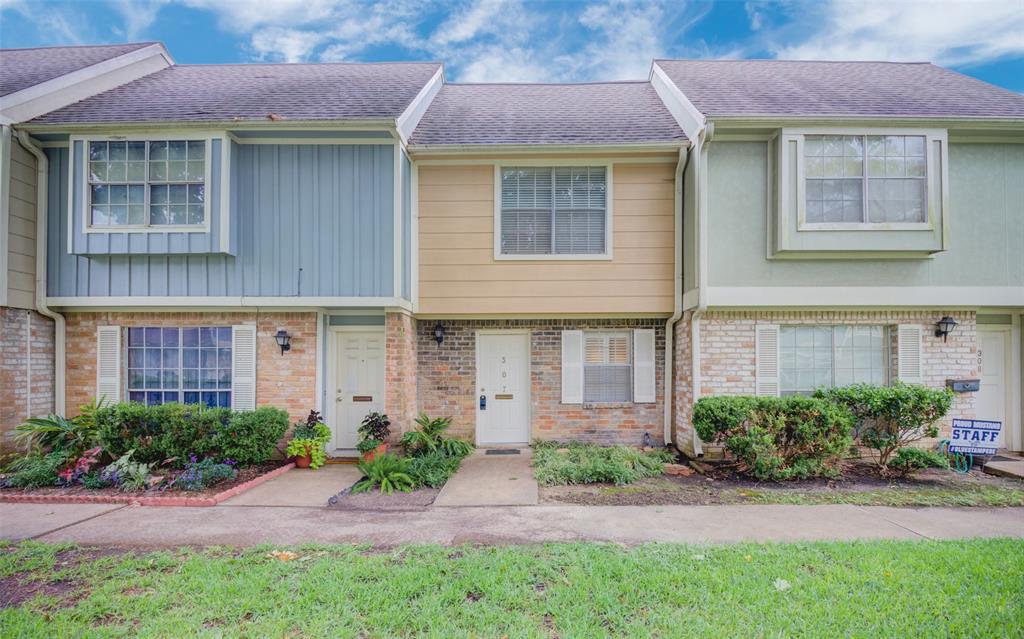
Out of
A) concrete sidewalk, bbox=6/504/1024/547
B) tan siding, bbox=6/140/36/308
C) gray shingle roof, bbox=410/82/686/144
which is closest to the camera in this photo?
concrete sidewalk, bbox=6/504/1024/547

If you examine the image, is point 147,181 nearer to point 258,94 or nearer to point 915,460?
point 258,94

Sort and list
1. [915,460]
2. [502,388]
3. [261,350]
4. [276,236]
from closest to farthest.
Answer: [915,460] → [276,236] → [261,350] → [502,388]

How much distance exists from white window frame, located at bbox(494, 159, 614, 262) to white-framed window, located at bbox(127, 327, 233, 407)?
15.0ft

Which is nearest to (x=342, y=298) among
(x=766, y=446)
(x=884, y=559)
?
(x=766, y=446)

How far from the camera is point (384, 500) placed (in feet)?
18.1

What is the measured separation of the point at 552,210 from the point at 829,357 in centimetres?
504

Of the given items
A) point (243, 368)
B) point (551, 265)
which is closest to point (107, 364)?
point (243, 368)

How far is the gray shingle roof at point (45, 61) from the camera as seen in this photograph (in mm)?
7445

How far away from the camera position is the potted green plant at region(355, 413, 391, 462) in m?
6.83

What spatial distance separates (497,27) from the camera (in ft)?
33.2

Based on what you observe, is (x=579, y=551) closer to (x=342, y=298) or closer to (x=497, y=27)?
(x=342, y=298)

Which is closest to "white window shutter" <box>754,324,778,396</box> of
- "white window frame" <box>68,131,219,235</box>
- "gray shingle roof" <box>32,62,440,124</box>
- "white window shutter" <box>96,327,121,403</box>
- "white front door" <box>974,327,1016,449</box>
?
"white front door" <box>974,327,1016,449</box>

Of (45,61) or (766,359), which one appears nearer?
(766,359)

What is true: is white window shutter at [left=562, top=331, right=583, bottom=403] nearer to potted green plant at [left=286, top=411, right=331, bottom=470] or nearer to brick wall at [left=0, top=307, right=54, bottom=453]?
potted green plant at [left=286, top=411, right=331, bottom=470]
